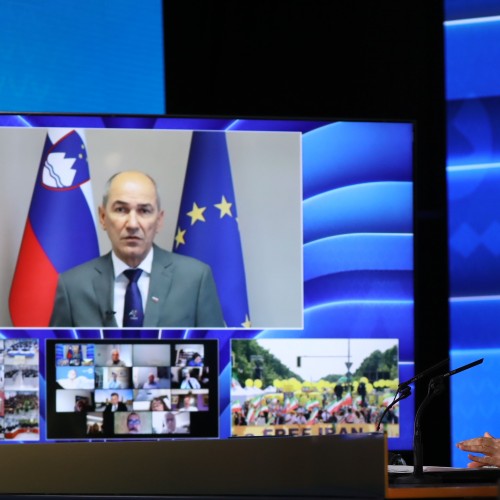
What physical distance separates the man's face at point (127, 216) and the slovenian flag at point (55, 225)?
0.08m

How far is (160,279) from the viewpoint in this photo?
4375 mm

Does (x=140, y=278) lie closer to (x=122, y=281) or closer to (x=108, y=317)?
(x=122, y=281)

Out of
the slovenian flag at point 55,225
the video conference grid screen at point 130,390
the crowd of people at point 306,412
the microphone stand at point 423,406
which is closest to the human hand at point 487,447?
the microphone stand at point 423,406

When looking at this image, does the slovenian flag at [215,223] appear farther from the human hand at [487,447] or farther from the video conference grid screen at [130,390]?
the human hand at [487,447]

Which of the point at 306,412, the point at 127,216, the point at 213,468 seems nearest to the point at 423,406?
the point at 213,468

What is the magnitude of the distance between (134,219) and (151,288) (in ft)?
1.03

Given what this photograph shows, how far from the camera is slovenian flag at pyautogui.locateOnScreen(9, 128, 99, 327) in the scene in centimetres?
Result: 432

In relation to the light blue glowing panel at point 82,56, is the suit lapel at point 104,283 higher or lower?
lower

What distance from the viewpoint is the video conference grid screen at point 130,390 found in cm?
427

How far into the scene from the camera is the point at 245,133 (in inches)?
173

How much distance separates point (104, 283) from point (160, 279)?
25cm

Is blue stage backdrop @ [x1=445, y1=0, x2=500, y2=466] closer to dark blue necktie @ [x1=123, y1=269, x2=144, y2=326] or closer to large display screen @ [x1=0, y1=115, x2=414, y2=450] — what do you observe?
large display screen @ [x1=0, y1=115, x2=414, y2=450]

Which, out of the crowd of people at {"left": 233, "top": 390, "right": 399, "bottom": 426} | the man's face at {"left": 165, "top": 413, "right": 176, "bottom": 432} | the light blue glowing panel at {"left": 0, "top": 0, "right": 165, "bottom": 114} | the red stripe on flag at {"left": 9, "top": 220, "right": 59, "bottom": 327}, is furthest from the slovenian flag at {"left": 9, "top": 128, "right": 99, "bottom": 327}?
the crowd of people at {"left": 233, "top": 390, "right": 399, "bottom": 426}

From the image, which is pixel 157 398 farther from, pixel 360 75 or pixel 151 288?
pixel 360 75
